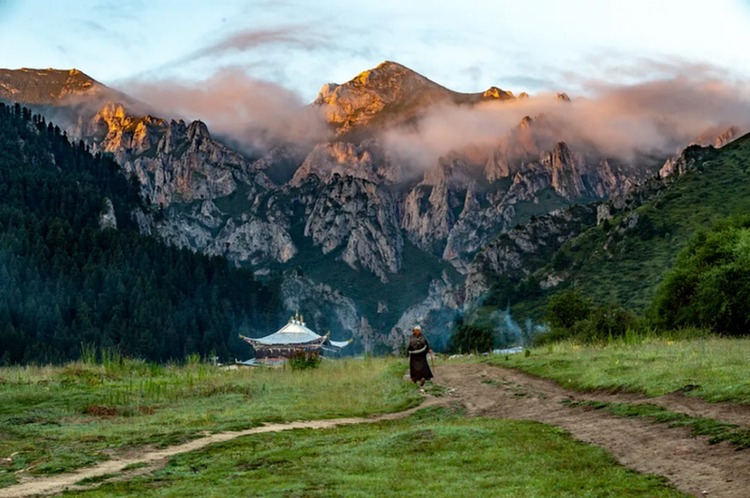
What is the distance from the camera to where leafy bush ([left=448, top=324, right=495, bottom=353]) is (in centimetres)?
10339

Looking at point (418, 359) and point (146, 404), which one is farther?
point (418, 359)

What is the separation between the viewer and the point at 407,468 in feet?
41.2

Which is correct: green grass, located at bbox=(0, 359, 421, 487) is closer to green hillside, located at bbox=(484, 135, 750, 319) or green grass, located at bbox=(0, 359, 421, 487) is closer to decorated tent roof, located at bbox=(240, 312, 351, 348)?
decorated tent roof, located at bbox=(240, 312, 351, 348)

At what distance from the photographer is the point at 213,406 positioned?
82.8 ft

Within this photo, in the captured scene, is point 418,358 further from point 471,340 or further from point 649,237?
point 649,237

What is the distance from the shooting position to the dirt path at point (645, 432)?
34.5ft

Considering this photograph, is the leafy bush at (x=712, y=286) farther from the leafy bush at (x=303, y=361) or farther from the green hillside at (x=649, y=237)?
the green hillside at (x=649, y=237)

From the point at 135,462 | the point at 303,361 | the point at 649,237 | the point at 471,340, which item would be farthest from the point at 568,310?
the point at 649,237

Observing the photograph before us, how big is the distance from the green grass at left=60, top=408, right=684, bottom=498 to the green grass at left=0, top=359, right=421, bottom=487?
8.47 ft

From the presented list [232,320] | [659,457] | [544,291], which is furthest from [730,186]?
[659,457]

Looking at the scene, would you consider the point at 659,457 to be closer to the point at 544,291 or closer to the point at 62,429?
the point at 62,429

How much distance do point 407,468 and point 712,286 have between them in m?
36.8

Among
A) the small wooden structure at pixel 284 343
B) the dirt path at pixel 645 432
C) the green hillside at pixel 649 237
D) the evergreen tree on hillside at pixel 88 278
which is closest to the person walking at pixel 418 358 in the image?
the dirt path at pixel 645 432

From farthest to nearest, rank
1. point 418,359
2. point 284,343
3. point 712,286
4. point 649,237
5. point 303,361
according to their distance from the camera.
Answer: point 649,237 < point 284,343 < point 712,286 < point 303,361 < point 418,359
